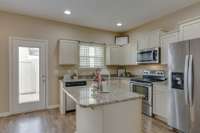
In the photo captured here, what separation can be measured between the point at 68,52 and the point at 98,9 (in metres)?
1.76

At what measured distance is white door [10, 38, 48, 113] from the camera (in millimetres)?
3910

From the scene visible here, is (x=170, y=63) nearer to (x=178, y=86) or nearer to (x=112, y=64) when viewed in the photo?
(x=178, y=86)

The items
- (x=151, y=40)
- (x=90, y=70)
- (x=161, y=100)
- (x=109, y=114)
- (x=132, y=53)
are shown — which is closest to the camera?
(x=109, y=114)

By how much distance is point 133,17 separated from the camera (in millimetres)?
4191

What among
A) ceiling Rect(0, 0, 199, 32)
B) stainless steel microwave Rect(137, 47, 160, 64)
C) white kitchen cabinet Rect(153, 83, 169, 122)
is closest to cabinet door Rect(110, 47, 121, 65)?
stainless steel microwave Rect(137, 47, 160, 64)

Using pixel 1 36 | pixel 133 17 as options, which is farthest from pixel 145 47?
pixel 1 36

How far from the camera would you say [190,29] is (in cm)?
275

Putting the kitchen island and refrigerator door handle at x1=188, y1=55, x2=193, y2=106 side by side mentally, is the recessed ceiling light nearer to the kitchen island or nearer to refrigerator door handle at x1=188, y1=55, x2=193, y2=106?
the kitchen island

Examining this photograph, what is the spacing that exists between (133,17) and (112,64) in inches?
78.0

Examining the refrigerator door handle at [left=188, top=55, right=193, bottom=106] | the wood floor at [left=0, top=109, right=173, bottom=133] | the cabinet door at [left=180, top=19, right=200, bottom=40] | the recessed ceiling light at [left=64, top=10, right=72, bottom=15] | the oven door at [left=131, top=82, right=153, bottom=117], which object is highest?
the recessed ceiling light at [left=64, top=10, right=72, bottom=15]

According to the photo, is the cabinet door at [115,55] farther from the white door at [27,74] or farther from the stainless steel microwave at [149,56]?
the white door at [27,74]

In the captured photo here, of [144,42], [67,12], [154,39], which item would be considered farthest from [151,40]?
[67,12]

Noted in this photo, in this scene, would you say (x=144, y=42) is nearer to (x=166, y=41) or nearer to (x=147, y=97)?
(x=166, y=41)

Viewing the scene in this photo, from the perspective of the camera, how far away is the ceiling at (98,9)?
10.5ft
